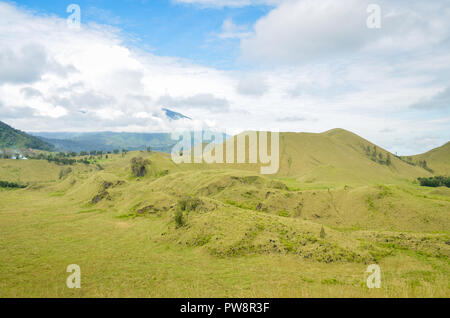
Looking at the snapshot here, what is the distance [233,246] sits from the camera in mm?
25234

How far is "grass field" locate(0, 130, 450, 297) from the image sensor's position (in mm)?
18000

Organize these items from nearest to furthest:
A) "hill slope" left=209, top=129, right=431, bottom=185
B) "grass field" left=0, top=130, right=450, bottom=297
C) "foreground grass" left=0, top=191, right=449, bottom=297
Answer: "foreground grass" left=0, top=191, right=449, bottom=297 < "grass field" left=0, top=130, right=450, bottom=297 < "hill slope" left=209, top=129, right=431, bottom=185

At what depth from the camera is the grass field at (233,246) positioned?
18000mm

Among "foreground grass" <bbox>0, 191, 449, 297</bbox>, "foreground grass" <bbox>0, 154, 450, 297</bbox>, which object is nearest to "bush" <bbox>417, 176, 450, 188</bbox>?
"foreground grass" <bbox>0, 154, 450, 297</bbox>

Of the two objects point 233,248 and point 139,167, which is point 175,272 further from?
point 139,167

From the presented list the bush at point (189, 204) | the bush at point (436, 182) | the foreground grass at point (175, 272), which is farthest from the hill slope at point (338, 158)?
the foreground grass at point (175, 272)

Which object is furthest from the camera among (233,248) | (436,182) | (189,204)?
(436,182)

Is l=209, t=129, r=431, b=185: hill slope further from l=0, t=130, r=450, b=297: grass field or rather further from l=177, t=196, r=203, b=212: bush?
l=177, t=196, r=203, b=212: bush

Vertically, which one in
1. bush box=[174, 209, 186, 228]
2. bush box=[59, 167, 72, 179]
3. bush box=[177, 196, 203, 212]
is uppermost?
bush box=[59, 167, 72, 179]

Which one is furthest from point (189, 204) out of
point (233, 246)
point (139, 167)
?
point (139, 167)

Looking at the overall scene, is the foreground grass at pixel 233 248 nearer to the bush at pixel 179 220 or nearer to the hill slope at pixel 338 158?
the bush at pixel 179 220

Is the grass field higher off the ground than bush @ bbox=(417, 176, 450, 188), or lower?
lower
